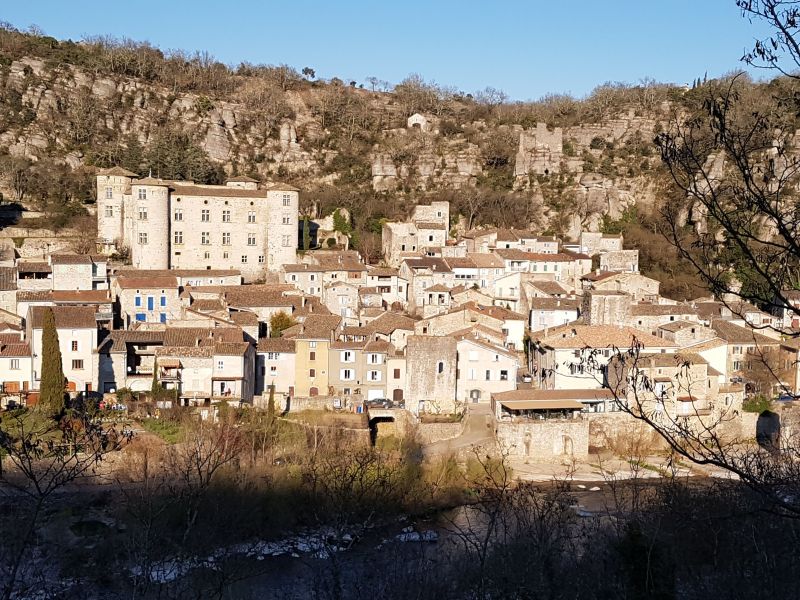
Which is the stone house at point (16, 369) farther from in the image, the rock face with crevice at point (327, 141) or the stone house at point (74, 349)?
the rock face with crevice at point (327, 141)

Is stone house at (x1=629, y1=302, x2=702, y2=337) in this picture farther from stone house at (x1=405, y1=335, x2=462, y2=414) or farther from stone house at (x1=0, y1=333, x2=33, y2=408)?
stone house at (x1=0, y1=333, x2=33, y2=408)

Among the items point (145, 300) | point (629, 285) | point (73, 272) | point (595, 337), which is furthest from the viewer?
point (629, 285)

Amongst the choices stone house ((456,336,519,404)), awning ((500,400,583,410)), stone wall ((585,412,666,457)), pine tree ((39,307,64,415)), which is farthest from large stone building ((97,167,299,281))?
stone wall ((585,412,666,457))

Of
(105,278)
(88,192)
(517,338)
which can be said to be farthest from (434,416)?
(88,192)

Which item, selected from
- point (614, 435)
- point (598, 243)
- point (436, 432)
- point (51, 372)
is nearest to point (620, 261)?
point (598, 243)

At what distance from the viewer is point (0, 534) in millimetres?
15008

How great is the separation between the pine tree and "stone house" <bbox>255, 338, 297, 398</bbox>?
5157 millimetres

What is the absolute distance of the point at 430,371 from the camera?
21.6 metres

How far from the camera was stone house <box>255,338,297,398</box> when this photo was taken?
22.1 meters

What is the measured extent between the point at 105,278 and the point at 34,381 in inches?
269

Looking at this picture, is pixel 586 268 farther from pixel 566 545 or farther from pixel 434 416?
pixel 566 545

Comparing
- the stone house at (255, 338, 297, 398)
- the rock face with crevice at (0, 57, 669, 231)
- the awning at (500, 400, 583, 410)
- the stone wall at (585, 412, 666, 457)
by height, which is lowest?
the stone wall at (585, 412, 666, 457)

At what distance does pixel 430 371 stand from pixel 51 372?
31.3ft

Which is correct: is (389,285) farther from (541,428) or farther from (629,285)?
(541,428)
